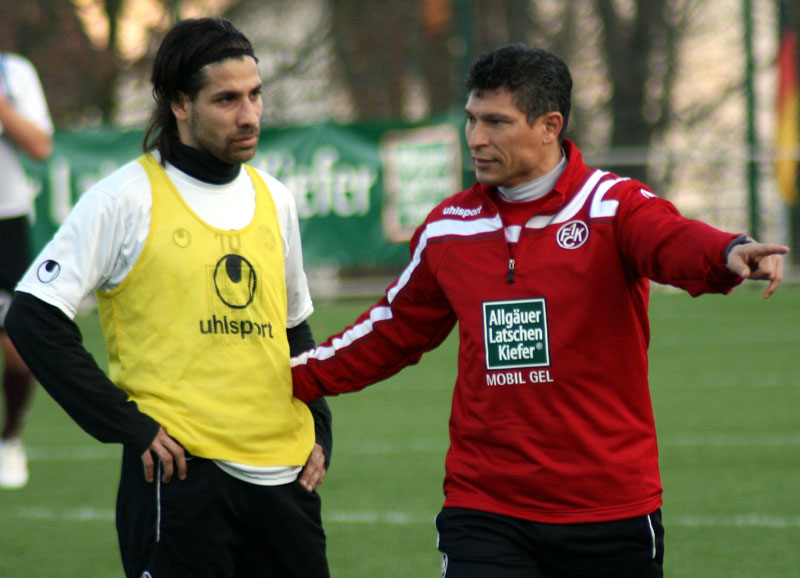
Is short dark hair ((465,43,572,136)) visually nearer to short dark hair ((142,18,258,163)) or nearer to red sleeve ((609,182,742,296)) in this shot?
red sleeve ((609,182,742,296))

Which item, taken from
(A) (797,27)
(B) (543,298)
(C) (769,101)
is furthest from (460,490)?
(C) (769,101)

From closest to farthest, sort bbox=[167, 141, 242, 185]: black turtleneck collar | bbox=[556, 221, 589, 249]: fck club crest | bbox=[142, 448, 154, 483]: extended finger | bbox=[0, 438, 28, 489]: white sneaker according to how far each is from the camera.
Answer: bbox=[142, 448, 154, 483]: extended finger, bbox=[556, 221, 589, 249]: fck club crest, bbox=[167, 141, 242, 185]: black turtleneck collar, bbox=[0, 438, 28, 489]: white sneaker

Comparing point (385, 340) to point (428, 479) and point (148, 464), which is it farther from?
point (428, 479)

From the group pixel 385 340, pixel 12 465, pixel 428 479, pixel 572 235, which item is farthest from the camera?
pixel 428 479

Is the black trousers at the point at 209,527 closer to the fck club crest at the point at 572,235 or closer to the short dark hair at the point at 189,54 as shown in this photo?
the short dark hair at the point at 189,54

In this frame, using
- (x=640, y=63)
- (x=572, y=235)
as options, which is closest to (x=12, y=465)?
(x=572, y=235)

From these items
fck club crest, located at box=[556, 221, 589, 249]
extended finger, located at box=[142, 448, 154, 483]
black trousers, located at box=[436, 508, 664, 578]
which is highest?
fck club crest, located at box=[556, 221, 589, 249]

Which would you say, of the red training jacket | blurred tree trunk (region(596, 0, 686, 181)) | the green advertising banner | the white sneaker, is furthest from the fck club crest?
blurred tree trunk (region(596, 0, 686, 181))

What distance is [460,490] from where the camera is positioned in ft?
11.1

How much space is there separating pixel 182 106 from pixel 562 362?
1213mm

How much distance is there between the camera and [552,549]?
3248 millimetres

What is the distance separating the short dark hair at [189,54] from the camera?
133 inches

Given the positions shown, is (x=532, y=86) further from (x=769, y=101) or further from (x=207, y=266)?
(x=769, y=101)

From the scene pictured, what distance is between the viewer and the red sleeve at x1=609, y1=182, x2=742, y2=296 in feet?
9.64
